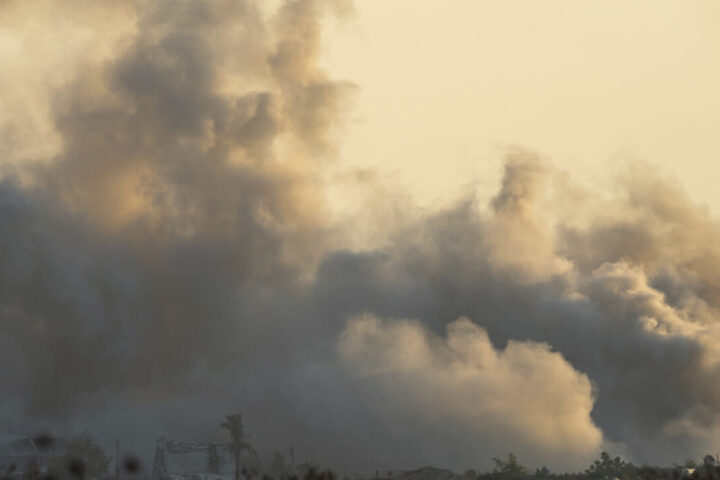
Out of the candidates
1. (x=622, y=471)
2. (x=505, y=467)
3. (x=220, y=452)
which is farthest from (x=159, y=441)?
(x=622, y=471)

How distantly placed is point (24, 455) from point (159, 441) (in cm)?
2395

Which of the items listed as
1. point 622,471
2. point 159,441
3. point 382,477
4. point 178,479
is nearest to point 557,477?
point 622,471

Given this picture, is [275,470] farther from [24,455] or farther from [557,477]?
[557,477]

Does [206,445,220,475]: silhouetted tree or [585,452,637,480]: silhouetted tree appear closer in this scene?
[585,452,637,480]: silhouetted tree

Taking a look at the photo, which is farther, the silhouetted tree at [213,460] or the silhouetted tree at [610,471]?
the silhouetted tree at [213,460]

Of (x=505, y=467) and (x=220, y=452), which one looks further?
(x=220, y=452)

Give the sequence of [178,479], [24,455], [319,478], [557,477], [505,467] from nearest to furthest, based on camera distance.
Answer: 1. [319,478]
2. [557,477]
3. [505,467]
4. [178,479]
5. [24,455]

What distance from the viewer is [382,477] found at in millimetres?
197250

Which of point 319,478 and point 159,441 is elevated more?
point 159,441

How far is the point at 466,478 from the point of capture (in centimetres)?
15400

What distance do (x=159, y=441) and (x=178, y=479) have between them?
2228 cm

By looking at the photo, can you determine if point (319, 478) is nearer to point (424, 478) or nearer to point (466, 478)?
point (466, 478)

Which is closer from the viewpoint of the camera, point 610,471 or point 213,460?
point 610,471

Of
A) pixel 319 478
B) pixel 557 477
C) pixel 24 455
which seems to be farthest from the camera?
pixel 24 455
